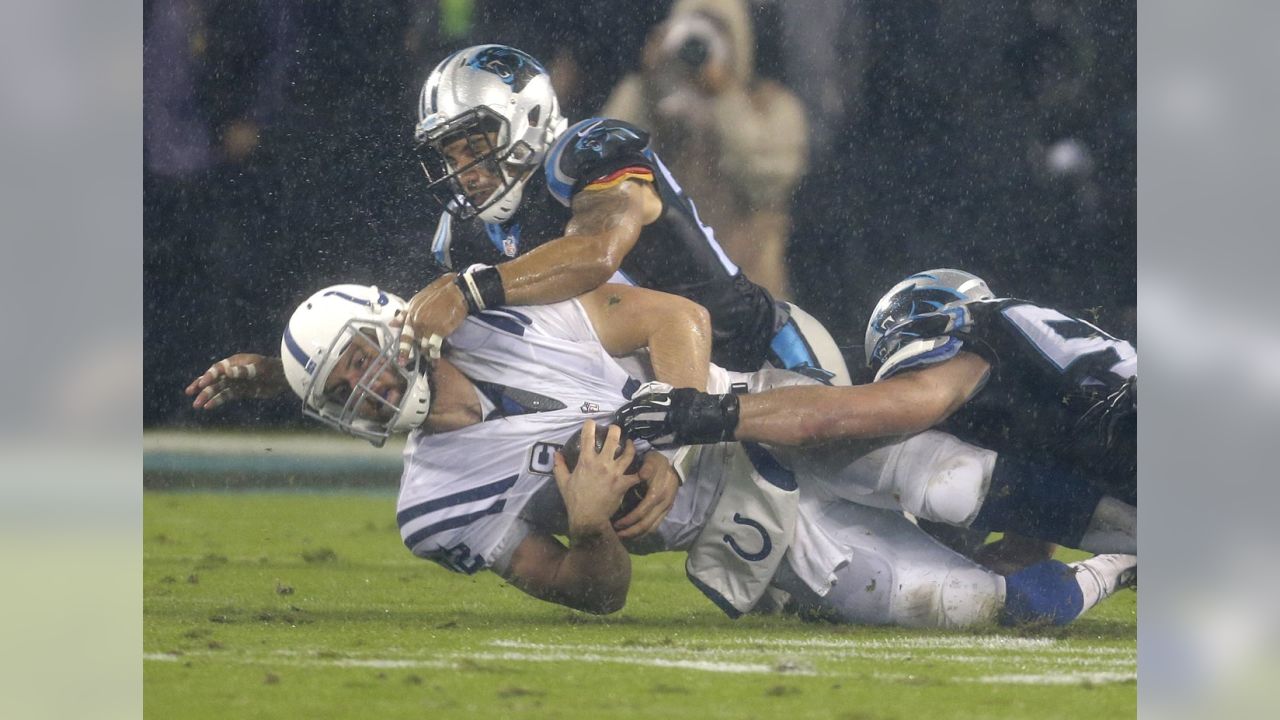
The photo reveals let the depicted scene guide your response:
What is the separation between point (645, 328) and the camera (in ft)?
11.5

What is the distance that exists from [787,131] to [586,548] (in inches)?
51.5

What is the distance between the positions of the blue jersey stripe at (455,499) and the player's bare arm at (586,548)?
0.15 meters

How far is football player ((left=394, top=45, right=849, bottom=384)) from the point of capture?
3.52m

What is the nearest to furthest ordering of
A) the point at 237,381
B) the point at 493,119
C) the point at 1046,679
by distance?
the point at 1046,679
the point at 493,119
the point at 237,381

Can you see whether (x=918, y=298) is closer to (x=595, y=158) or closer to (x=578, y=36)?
(x=595, y=158)

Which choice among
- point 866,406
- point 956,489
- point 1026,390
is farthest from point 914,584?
point 1026,390

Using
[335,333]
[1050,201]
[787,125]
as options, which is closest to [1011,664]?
[1050,201]

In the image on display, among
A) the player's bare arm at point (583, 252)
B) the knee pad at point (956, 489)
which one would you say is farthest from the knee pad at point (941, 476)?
the player's bare arm at point (583, 252)

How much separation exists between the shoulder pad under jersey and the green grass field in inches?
41.0

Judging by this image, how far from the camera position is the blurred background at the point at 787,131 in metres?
3.59

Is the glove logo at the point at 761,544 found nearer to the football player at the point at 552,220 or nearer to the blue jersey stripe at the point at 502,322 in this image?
the football player at the point at 552,220
